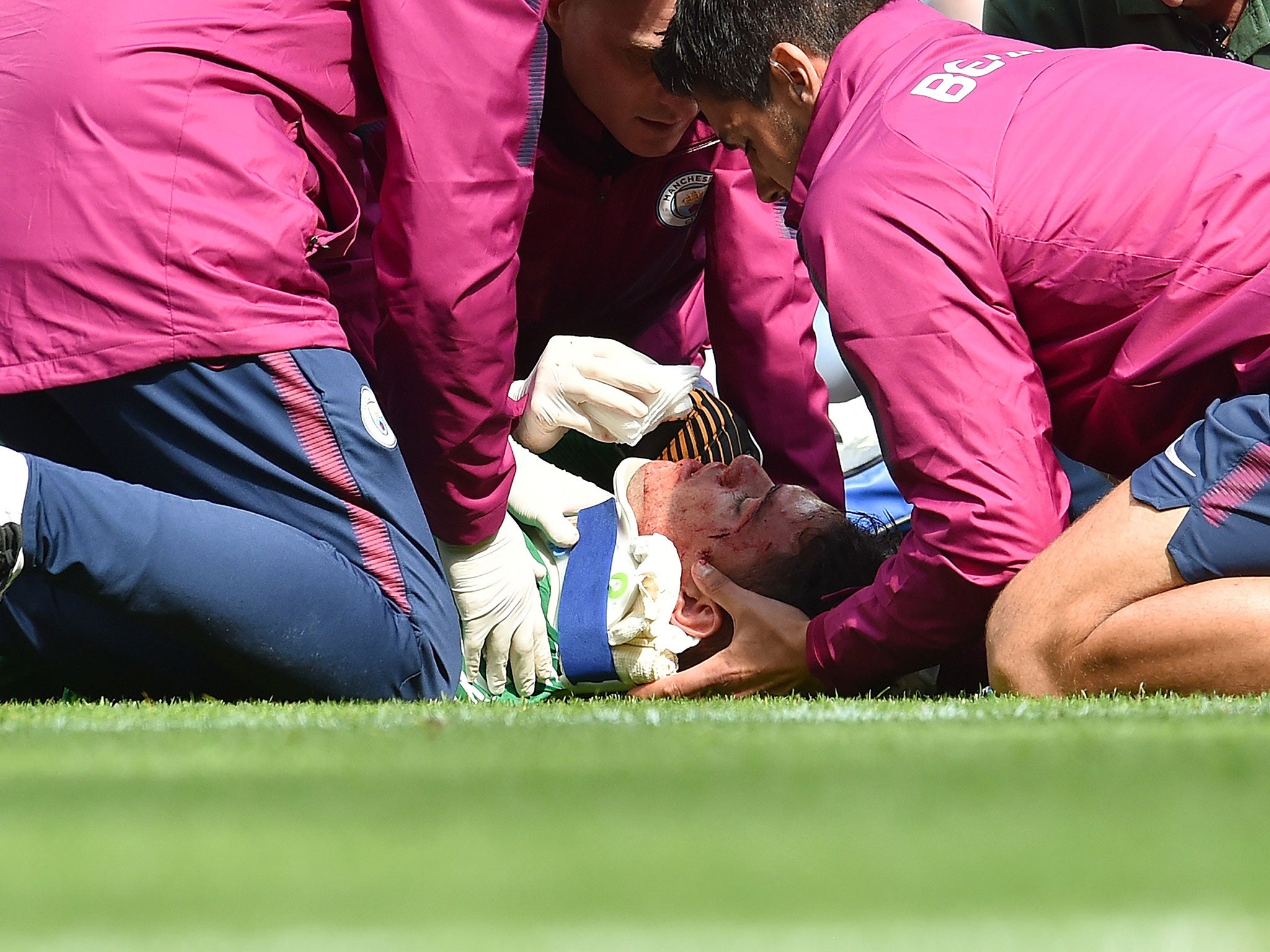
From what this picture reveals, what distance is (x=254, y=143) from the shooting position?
1932 mm

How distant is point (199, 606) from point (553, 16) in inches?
63.6

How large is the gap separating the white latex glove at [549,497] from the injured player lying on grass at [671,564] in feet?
0.05

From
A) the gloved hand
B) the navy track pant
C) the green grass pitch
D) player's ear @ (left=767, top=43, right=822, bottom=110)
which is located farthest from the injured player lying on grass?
the green grass pitch

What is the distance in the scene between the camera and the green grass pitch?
3.26 feet

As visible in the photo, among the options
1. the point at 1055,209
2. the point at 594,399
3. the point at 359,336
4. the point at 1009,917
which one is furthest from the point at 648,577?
the point at 1009,917

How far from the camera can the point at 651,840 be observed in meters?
1.05

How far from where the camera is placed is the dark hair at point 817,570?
247 cm

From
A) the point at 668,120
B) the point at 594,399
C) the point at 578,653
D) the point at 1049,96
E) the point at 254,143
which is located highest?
the point at 1049,96

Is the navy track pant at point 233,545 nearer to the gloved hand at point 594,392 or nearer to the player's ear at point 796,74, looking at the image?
the gloved hand at point 594,392

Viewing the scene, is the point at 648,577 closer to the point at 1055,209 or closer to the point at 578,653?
the point at 578,653

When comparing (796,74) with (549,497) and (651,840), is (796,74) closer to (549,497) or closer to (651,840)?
(549,497)

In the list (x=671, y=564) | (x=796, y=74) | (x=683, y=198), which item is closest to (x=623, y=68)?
(x=683, y=198)

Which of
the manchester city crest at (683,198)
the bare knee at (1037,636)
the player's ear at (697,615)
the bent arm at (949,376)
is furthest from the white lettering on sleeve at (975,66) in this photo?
the manchester city crest at (683,198)

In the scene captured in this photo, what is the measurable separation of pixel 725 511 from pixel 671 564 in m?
0.15
